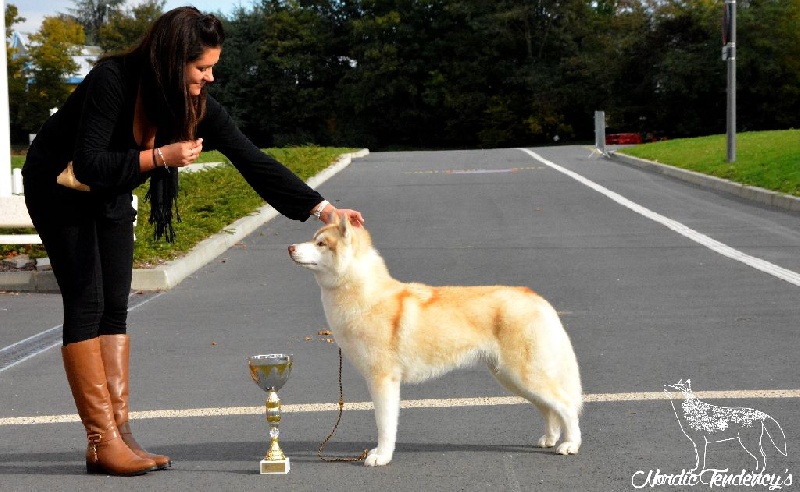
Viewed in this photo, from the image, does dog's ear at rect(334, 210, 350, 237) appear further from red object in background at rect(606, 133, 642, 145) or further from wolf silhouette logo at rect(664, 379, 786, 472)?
red object in background at rect(606, 133, 642, 145)

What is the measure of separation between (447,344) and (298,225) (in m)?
12.2

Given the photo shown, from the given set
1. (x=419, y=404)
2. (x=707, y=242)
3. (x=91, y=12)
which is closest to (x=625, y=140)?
(x=707, y=242)

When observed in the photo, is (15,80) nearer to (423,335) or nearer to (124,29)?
(124,29)

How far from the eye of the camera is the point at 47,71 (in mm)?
61719

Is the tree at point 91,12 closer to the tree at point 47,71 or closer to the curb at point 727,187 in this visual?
the tree at point 47,71

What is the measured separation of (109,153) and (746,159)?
22237 mm

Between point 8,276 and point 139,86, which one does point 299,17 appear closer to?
point 8,276

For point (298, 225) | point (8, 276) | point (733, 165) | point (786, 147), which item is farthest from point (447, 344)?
point (786, 147)

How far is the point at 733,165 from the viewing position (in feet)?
79.3

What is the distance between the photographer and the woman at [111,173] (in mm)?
4695

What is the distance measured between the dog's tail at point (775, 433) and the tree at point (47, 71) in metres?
59.2

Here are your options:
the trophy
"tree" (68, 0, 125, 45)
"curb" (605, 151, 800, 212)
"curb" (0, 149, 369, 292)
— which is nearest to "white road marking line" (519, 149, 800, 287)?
"curb" (605, 151, 800, 212)

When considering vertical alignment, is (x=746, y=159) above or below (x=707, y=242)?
below

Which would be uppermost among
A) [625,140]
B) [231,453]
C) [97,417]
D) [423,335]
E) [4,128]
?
[4,128]
